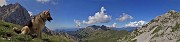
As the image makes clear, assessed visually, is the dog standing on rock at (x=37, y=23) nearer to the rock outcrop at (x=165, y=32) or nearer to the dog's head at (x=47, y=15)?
the dog's head at (x=47, y=15)

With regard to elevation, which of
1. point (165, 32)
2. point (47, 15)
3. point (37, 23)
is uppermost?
point (165, 32)

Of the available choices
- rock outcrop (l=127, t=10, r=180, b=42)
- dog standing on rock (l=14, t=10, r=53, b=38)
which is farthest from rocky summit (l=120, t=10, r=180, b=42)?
dog standing on rock (l=14, t=10, r=53, b=38)

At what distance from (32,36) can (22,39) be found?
1.36m

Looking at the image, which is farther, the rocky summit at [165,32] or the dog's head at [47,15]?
the rocky summit at [165,32]

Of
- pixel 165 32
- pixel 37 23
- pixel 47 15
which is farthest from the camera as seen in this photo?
pixel 165 32

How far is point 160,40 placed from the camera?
73125mm

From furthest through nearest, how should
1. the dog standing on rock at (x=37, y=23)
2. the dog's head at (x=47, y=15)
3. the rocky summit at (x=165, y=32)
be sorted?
the rocky summit at (x=165, y=32), the dog standing on rock at (x=37, y=23), the dog's head at (x=47, y=15)

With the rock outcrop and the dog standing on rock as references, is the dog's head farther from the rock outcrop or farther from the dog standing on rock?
the rock outcrop

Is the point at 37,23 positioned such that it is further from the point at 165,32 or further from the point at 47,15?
the point at 165,32

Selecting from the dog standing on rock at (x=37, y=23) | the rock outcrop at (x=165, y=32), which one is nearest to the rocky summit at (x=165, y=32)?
the rock outcrop at (x=165, y=32)

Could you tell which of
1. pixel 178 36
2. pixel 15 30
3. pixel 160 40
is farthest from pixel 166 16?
pixel 15 30

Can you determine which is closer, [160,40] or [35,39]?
[35,39]

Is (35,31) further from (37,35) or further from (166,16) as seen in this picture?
(166,16)

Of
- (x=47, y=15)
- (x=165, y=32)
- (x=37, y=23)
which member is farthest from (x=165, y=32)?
(x=37, y=23)
